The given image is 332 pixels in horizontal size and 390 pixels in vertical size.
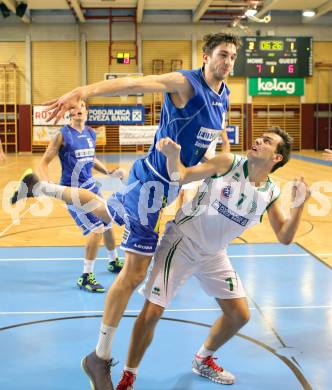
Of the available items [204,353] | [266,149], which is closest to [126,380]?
[204,353]

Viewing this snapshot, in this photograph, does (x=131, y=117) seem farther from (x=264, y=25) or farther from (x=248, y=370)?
(x=248, y=370)

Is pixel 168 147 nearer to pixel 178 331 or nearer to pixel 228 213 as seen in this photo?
pixel 228 213

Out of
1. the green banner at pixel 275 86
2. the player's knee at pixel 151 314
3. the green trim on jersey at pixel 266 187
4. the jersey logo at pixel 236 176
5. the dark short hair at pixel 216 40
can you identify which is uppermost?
the green banner at pixel 275 86

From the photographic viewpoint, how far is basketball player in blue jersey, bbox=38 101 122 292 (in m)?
5.69

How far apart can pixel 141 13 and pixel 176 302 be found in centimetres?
2191

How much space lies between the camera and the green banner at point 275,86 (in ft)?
87.6

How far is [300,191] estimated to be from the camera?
10.5ft

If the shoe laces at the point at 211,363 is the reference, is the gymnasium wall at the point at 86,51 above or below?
above

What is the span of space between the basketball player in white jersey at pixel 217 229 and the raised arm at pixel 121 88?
0.52 metres

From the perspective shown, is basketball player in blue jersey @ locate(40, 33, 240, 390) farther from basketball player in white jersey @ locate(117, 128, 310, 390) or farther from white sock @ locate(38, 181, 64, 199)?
white sock @ locate(38, 181, 64, 199)

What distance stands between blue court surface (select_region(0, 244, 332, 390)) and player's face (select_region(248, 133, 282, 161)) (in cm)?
147

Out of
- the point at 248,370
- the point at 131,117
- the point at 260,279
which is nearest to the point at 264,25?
the point at 131,117

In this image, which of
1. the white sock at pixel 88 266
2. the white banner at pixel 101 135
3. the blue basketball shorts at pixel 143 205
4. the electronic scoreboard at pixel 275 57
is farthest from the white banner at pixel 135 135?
the blue basketball shorts at pixel 143 205

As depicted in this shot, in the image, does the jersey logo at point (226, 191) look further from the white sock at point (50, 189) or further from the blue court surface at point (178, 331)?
the white sock at point (50, 189)
